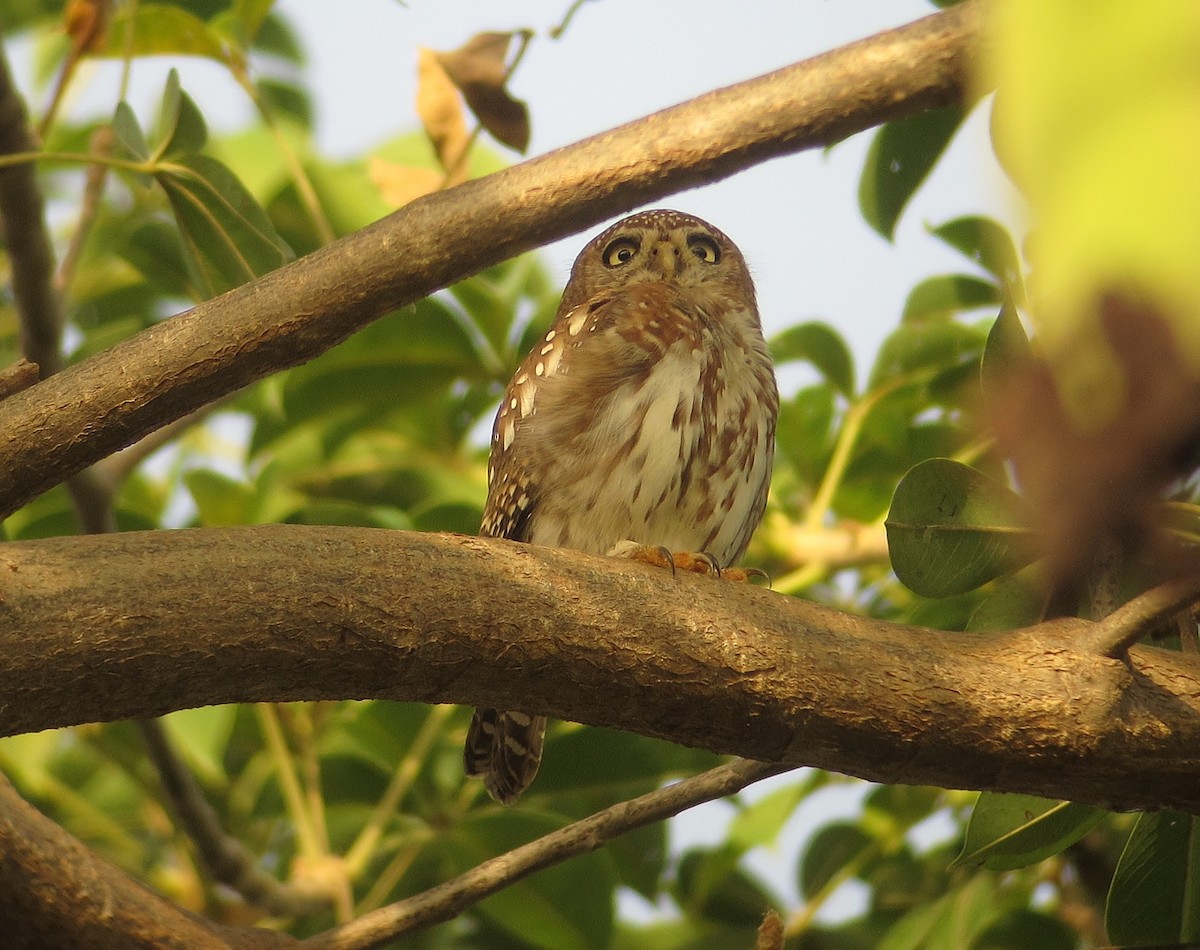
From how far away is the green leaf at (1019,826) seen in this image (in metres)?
2.39

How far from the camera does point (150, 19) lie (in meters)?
3.28

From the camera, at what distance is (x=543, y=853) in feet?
7.45

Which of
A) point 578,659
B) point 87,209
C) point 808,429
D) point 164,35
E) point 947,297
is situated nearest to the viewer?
point 578,659

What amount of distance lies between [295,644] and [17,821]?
21.2 inches

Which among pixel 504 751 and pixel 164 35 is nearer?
pixel 164 35

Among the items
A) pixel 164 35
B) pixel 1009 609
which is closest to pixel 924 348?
pixel 1009 609

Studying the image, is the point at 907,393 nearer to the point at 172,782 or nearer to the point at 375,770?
the point at 375,770

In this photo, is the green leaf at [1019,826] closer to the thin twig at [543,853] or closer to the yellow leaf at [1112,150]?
the thin twig at [543,853]

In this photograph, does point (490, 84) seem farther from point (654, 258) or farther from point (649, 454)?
point (654, 258)

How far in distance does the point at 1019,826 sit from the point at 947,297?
1718 millimetres

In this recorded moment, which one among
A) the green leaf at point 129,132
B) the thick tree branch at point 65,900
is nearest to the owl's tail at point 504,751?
the thick tree branch at point 65,900

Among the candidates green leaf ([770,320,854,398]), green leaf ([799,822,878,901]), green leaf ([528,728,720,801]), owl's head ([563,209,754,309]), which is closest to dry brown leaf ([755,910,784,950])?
green leaf ([528,728,720,801])

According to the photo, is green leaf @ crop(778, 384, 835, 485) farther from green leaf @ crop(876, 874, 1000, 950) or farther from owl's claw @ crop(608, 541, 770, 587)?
green leaf @ crop(876, 874, 1000, 950)

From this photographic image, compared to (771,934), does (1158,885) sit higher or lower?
lower
